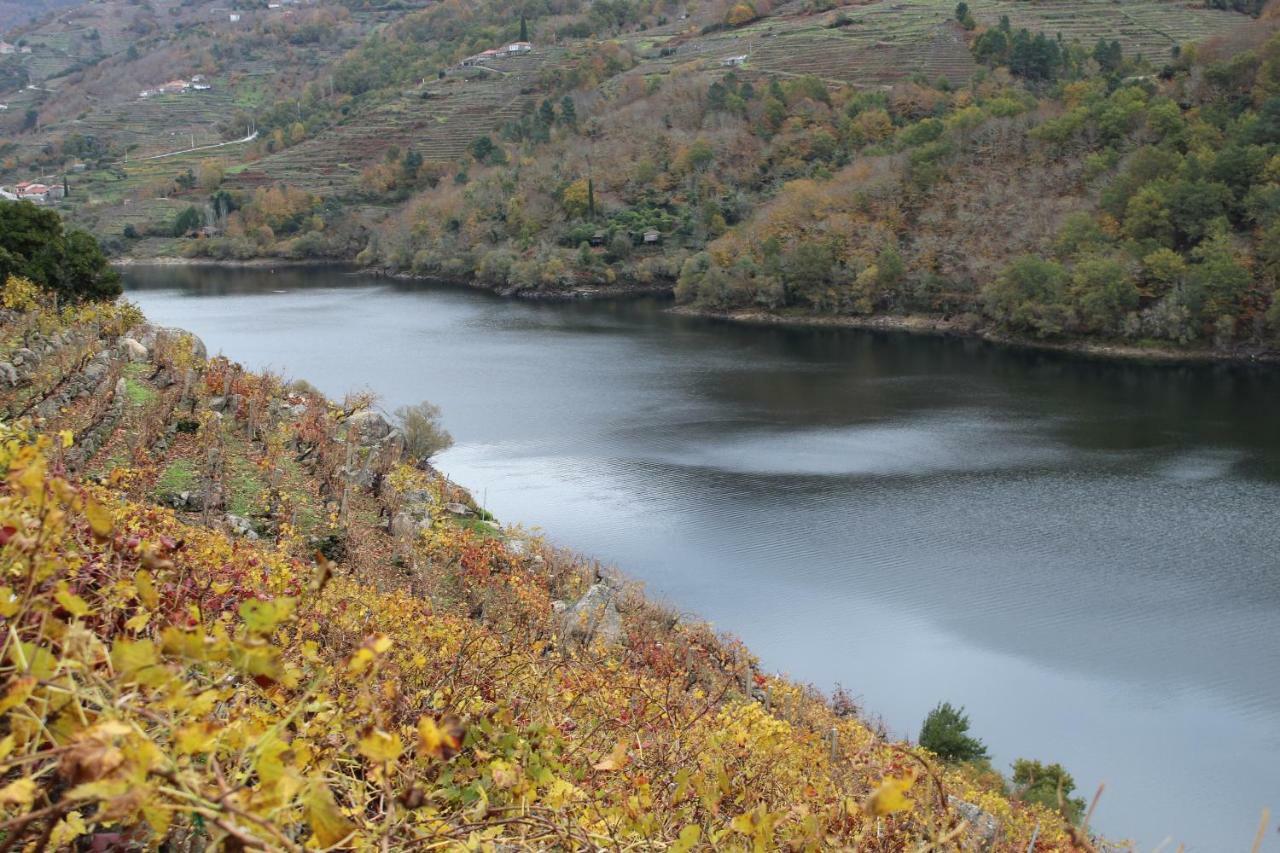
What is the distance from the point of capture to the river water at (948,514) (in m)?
12.4

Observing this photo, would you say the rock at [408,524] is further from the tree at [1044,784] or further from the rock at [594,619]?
the tree at [1044,784]

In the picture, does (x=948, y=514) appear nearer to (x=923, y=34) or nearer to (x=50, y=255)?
(x=50, y=255)

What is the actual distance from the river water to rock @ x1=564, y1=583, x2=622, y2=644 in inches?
150

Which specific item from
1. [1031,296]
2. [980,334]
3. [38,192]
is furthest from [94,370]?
[38,192]

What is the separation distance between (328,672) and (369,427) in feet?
43.2

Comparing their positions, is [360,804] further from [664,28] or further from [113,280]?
[664,28]

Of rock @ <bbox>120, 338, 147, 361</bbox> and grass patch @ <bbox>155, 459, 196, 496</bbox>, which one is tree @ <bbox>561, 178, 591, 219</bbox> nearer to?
rock @ <bbox>120, 338, 147, 361</bbox>

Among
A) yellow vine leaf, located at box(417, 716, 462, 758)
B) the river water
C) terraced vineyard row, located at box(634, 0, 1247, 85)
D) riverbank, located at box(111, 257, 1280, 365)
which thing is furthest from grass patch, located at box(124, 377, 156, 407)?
terraced vineyard row, located at box(634, 0, 1247, 85)

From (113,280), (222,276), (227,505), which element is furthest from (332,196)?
(227,505)

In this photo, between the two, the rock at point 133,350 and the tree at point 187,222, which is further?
the tree at point 187,222

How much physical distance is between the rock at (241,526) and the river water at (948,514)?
23.3ft

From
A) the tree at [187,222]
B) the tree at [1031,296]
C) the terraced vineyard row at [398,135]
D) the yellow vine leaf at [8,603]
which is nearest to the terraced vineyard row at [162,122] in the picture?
the terraced vineyard row at [398,135]

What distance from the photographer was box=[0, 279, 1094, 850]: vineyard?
1313mm

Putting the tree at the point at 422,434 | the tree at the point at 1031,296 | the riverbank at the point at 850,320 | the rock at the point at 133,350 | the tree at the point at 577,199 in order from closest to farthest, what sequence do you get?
the rock at the point at 133,350, the tree at the point at 422,434, the riverbank at the point at 850,320, the tree at the point at 1031,296, the tree at the point at 577,199
